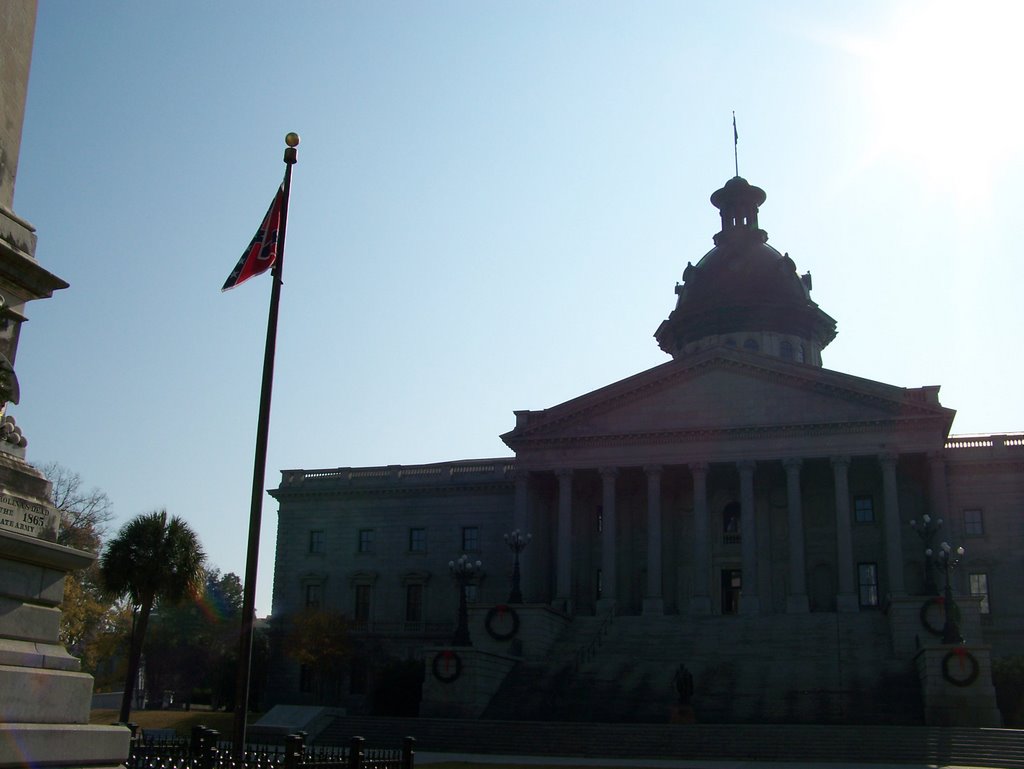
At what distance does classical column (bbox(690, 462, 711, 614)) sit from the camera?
5638 cm

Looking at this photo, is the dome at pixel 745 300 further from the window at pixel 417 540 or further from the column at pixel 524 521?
the window at pixel 417 540

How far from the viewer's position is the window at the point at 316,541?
72062 millimetres

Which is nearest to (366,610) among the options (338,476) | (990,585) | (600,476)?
Result: (338,476)

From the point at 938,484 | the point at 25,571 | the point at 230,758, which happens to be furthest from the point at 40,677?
the point at 938,484

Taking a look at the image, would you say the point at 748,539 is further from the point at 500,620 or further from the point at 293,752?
the point at 293,752

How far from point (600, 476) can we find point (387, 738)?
23216 millimetres

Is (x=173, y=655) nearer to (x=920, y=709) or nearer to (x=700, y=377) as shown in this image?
(x=700, y=377)

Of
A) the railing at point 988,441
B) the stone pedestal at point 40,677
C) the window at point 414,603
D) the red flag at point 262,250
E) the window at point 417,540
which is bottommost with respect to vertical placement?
the stone pedestal at point 40,677

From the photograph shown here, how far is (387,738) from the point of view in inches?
1620

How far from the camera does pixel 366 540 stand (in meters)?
71.2

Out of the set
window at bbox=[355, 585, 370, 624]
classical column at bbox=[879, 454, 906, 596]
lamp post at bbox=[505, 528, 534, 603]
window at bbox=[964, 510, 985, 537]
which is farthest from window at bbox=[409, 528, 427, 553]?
window at bbox=[964, 510, 985, 537]

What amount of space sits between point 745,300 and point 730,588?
1989 cm

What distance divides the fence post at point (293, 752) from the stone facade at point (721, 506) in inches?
1396

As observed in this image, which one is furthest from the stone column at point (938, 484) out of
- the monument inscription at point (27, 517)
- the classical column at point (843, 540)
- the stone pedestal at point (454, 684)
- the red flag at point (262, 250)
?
the monument inscription at point (27, 517)
